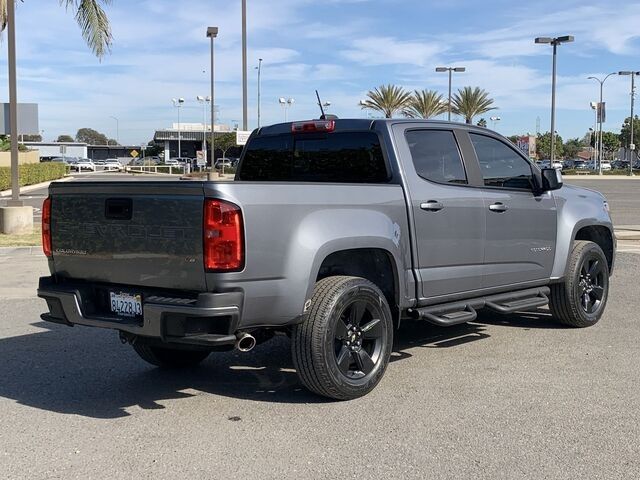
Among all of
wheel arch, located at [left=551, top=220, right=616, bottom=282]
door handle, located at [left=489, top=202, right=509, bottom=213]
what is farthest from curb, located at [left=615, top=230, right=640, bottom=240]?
door handle, located at [left=489, top=202, right=509, bottom=213]

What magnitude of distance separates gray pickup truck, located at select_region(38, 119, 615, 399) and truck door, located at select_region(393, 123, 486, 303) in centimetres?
1

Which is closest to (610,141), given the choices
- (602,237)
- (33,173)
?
(33,173)

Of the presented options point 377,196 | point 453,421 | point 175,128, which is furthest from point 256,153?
point 175,128

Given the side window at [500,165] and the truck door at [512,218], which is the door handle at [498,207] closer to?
the truck door at [512,218]

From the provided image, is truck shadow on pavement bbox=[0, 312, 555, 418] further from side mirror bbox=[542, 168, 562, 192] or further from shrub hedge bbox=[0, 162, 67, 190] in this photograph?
shrub hedge bbox=[0, 162, 67, 190]

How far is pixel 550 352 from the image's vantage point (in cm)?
649

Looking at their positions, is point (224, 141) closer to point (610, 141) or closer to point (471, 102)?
point (471, 102)

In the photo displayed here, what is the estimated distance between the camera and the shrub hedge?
108 ft

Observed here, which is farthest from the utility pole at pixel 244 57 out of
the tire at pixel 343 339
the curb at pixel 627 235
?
the tire at pixel 343 339

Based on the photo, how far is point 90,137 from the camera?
18925 cm

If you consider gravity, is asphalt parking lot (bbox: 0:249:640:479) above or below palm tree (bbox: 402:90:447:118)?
below

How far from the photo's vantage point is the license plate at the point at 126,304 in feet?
15.4

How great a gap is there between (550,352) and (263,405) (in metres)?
2.82

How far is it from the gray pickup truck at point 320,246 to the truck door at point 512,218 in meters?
0.02
